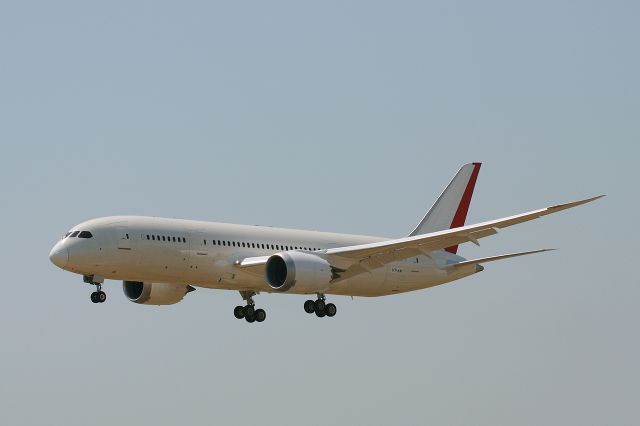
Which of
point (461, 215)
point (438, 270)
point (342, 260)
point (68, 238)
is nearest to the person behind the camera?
point (68, 238)

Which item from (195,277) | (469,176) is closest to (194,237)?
(195,277)

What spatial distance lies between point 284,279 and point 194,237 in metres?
4.53

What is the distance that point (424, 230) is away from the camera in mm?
76875

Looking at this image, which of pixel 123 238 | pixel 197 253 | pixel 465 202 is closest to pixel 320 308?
pixel 197 253

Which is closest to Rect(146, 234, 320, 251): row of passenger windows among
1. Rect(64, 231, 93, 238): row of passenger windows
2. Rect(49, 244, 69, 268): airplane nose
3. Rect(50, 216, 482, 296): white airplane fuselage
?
Rect(50, 216, 482, 296): white airplane fuselage

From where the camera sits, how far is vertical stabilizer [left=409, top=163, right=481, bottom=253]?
3036 inches

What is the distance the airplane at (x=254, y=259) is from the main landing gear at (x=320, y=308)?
0.16ft

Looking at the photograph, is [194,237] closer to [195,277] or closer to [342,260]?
[195,277]

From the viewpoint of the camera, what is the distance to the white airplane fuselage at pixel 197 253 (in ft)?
206

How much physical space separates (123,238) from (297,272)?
813 centimetres

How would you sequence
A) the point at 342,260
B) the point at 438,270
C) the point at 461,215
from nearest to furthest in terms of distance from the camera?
the point at 342,260, the point at 438,270, the point at 461,215

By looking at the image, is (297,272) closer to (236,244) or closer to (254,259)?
(254,259)

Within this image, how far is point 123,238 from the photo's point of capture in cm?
6325

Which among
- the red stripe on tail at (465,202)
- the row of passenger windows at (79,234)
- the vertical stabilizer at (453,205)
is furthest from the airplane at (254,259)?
the red stripe on tail at (465,202)
